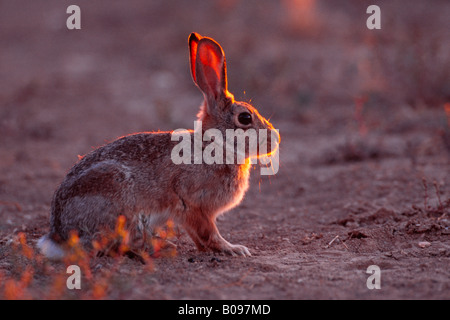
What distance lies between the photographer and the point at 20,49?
1597cm

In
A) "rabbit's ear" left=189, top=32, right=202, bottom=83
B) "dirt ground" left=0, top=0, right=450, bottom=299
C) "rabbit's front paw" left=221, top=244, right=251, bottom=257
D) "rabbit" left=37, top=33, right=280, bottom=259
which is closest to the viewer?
"dirt ground" left=0, top=0, right=450, bottom=299

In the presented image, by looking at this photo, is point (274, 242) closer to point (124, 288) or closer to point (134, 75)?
point (124, 288)

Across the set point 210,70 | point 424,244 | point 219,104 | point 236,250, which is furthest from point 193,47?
point 424,244

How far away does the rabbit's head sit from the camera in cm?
510

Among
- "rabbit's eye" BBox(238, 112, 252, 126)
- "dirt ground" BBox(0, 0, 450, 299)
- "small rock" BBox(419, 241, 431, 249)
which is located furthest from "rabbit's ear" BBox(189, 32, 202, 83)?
"small rock" BBox(419, 241, 431, 249)

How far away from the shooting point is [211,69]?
5117 millimetres

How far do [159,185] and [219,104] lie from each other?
3.08 ft

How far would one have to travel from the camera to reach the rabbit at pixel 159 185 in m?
4.67

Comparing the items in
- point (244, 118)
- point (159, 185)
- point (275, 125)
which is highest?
point (275, 125)

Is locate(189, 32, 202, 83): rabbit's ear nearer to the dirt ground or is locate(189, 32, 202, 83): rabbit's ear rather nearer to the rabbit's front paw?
the rabbit's front paw

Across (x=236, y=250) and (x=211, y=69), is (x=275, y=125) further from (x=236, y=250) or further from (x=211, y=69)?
(x=236, y=250)
